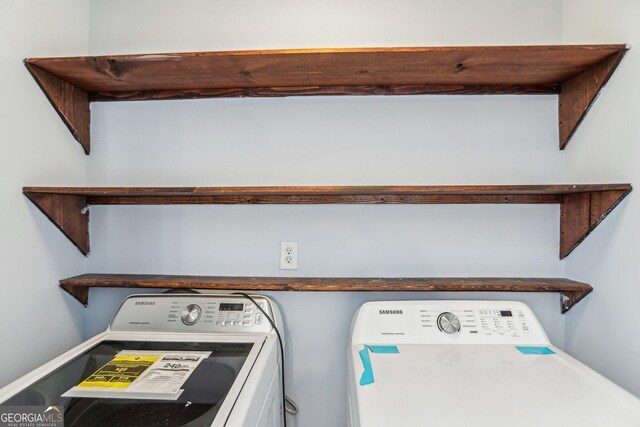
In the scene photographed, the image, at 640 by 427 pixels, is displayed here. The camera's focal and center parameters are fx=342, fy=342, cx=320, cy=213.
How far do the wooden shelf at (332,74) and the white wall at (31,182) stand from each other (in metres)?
0.08

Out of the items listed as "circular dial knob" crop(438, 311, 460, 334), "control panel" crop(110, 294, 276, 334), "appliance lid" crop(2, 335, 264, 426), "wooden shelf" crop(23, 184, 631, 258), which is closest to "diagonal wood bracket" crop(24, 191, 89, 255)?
"wooden shelf" crop(23, 184, 631, 258)

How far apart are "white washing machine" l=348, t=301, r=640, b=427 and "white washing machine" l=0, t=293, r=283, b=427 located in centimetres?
30

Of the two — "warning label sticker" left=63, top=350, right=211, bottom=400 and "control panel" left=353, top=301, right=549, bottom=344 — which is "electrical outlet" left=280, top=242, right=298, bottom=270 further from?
"warning label sticker" left=63, top=350, right=211, bottom=400

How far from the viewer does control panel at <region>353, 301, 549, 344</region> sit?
1198 mm

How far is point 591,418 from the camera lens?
0.80 metres

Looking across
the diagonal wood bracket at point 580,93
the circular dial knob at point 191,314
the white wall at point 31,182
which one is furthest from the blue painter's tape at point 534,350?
the white wall at point 31,182

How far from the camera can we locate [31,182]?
1.20m

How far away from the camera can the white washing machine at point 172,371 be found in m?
0.82

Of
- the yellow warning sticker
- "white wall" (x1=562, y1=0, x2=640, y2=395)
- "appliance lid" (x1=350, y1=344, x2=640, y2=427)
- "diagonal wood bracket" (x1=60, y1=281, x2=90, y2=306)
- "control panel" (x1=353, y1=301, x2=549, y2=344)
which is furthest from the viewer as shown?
"diagonal wood bracket" (x1=60, y1=281, x2=90, y2=306)

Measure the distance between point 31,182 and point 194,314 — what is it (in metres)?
0.73

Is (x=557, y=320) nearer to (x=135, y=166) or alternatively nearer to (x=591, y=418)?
(x=591, y=418)

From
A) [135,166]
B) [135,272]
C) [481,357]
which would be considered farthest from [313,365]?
[135,166]

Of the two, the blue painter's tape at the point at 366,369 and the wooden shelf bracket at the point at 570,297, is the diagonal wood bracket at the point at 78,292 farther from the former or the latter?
the blue painter's tape at the point at 366,369

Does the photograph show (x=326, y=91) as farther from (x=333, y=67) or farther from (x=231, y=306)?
(x=231, y=306)
